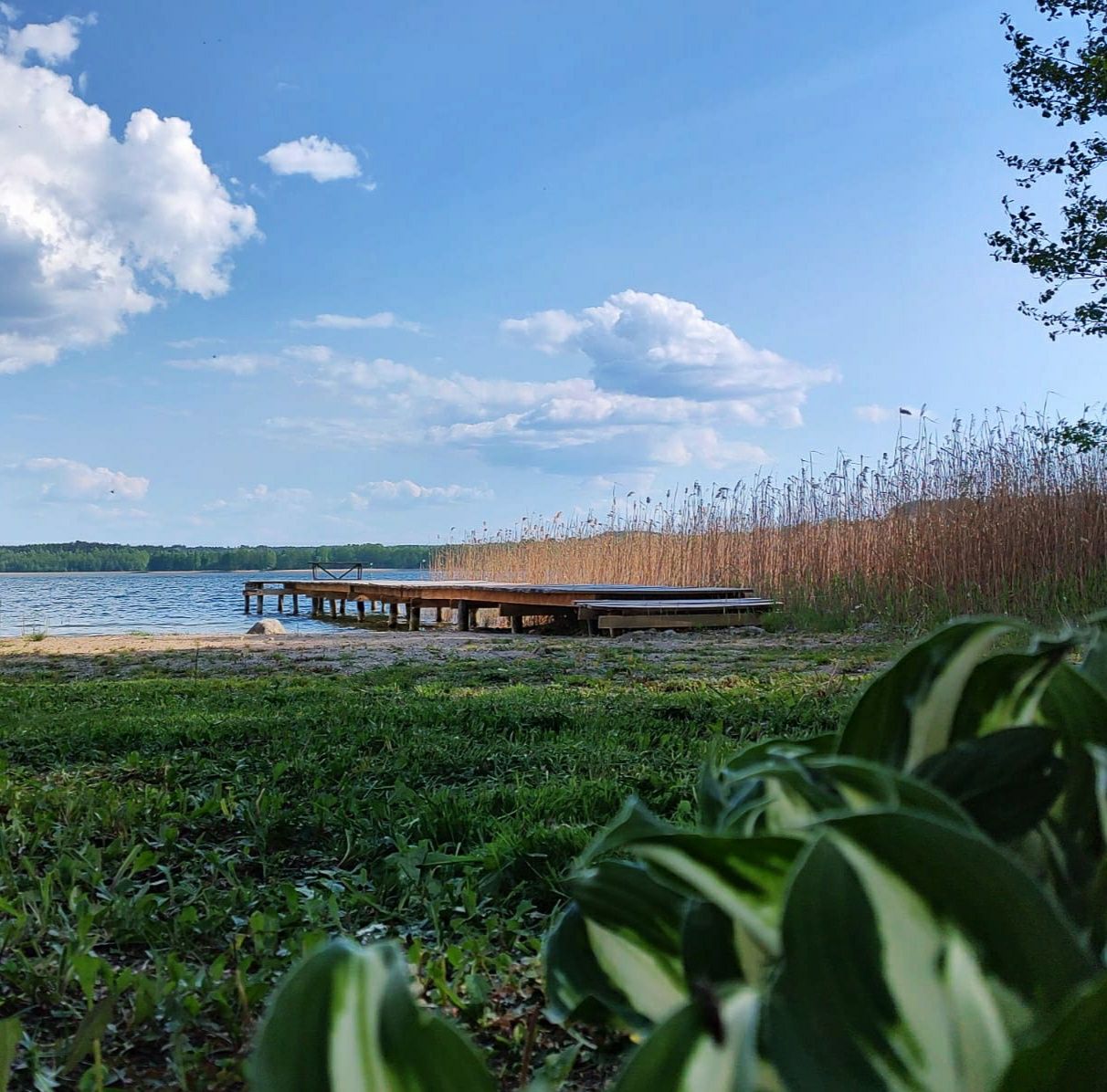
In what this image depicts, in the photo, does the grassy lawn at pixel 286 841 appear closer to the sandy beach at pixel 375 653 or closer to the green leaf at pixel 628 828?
the green leaf at pixel 628 828

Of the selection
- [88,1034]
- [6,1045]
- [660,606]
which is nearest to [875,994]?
[6,1045]

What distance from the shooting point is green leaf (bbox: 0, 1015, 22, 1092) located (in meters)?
0.37

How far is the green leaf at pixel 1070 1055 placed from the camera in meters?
0.26

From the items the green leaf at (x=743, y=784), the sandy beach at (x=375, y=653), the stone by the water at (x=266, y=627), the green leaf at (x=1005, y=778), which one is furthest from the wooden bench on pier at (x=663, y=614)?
the green leaf at (x=1005, y=778)

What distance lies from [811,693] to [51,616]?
19553 millimetres

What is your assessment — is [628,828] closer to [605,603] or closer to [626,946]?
[626,946]

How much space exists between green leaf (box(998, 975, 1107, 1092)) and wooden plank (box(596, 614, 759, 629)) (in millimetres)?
8067

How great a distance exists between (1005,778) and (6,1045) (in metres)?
0.44

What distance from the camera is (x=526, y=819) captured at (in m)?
1.91

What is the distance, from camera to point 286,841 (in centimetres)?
190

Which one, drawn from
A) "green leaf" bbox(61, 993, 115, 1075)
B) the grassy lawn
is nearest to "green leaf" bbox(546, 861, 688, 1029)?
the grassy lawn

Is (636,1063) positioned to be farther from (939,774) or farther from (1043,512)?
(1043,512)

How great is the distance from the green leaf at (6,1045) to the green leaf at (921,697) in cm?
41

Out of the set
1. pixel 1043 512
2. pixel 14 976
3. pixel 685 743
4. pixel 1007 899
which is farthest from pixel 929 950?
pixel 1043 512
